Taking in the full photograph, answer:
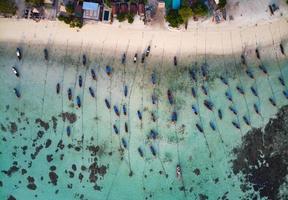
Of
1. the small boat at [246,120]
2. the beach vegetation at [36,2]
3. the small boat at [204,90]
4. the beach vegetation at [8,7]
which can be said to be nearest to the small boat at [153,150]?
the small boat at [204,90]

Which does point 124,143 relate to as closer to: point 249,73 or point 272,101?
point 249,73

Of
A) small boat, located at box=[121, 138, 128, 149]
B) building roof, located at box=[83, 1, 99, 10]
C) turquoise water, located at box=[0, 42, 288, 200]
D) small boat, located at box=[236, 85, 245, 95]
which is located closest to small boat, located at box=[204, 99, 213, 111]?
turquoise water, located at box=[0, 42, 288, 200]

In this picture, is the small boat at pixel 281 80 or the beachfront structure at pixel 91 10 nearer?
the beachfront structure at pixel 91 10

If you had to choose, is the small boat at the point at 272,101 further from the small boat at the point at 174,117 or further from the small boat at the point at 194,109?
the small boat at the point at 174,117

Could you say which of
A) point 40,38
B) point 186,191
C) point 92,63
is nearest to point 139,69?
point 92,63

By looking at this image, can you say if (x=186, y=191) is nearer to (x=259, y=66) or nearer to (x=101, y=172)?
(x=101, y=172)
